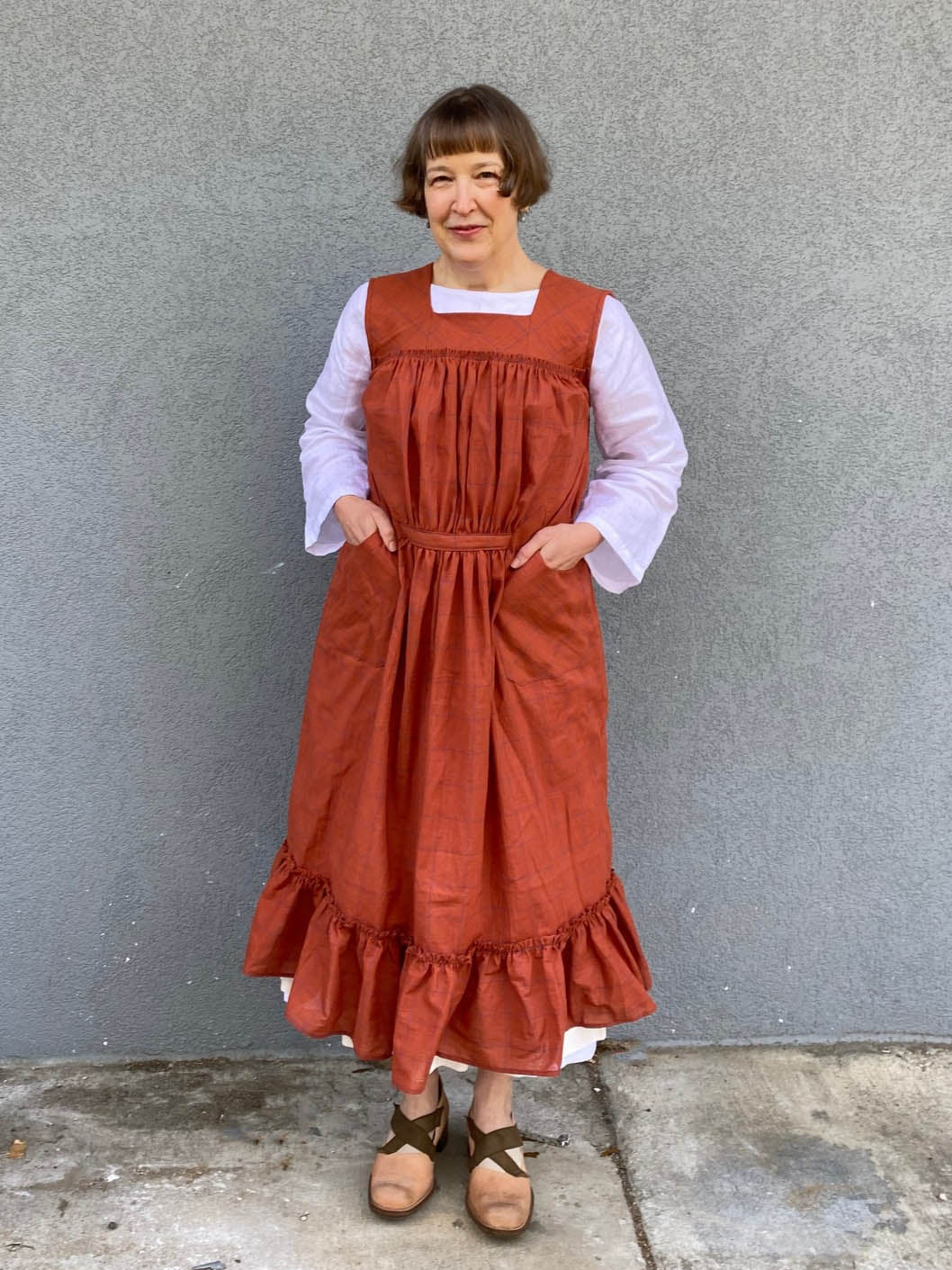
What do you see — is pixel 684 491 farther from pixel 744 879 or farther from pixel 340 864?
pixel 340 864

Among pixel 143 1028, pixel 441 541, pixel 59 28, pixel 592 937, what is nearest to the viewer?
pixel 441 541

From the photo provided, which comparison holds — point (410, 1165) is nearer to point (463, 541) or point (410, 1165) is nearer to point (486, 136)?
point (463, 541)

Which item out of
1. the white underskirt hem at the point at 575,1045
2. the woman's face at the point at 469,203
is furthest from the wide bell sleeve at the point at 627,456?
the white underskirt hem at the point at 575,1045

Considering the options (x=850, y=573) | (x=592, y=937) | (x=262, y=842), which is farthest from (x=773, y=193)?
(x=262, y=842)

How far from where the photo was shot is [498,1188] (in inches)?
90.6

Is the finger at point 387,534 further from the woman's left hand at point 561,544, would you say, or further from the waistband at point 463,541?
the woman's left hand at point 561,544

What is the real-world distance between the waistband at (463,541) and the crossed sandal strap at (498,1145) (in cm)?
111

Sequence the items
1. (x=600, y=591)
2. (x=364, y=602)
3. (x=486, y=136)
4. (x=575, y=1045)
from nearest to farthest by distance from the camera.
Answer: (x=486, y=136)
(x=364, y=602)
(x=575, y=1045)
(x=600, y=591)

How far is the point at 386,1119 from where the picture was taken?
2.63 m

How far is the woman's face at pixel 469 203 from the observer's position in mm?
1978

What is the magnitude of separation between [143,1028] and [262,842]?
20.1 inches

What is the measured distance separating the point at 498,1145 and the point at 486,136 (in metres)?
1.78

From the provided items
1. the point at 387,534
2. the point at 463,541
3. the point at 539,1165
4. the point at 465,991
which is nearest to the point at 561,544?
the point at 463,541

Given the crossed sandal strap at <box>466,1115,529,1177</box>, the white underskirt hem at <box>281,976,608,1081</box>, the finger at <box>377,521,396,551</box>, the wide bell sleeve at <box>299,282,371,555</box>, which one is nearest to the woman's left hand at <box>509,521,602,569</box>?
the finger at <box>377,521,396,551</box>
